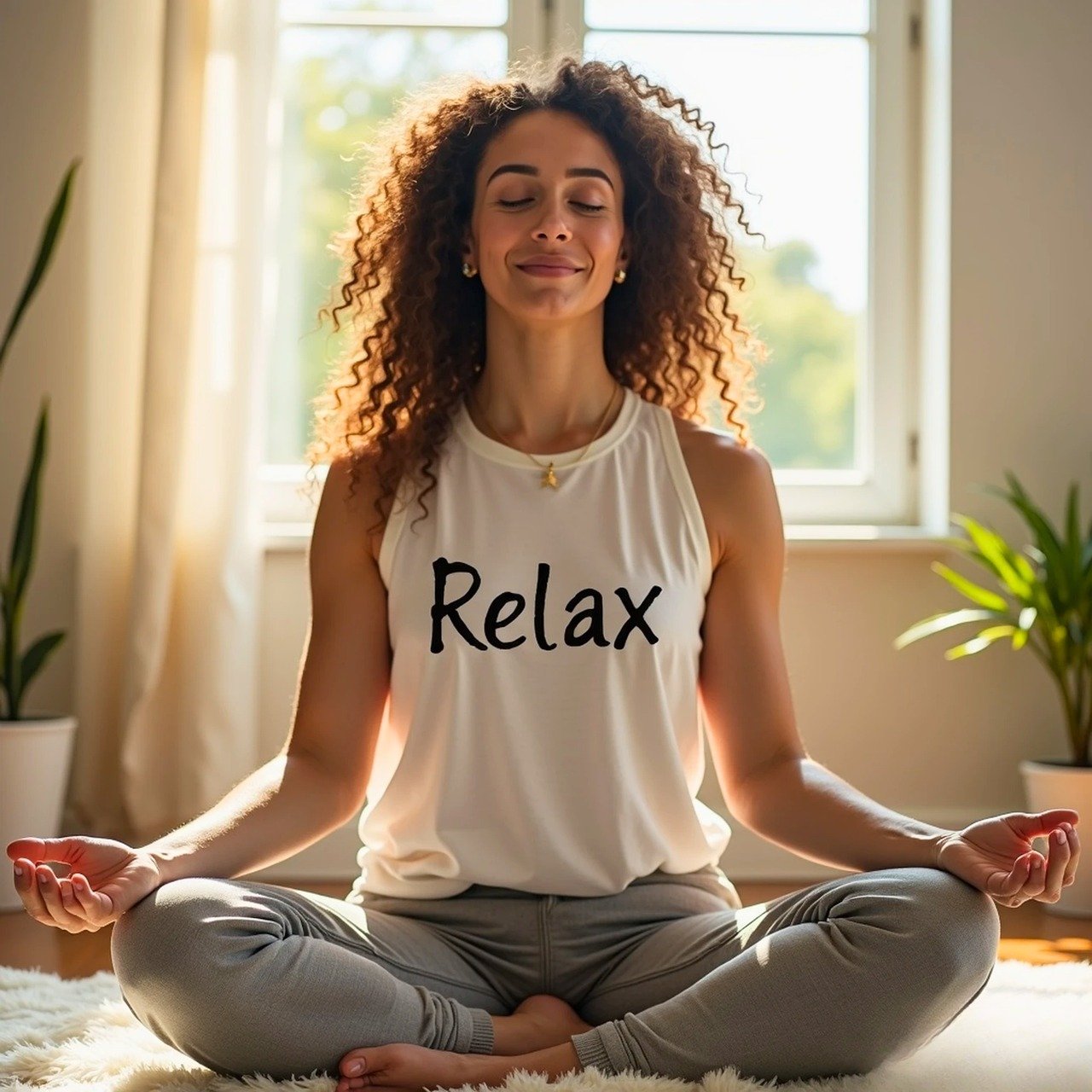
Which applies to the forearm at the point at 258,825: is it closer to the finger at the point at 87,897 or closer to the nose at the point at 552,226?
the finger at the point at 87,897

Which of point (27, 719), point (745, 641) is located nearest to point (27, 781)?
point (27, 719)

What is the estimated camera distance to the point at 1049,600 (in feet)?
9.61

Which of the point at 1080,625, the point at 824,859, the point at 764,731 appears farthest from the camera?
the point at 1080,625

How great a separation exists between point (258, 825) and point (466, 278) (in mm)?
810

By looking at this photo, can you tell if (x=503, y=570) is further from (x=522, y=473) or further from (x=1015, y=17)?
(x=1015, y=17)

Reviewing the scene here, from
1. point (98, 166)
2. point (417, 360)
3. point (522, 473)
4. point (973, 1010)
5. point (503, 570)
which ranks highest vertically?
point (98, 166)

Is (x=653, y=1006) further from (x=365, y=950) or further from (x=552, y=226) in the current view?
(x=552, y=226)

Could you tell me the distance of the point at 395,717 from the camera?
1.78 metres

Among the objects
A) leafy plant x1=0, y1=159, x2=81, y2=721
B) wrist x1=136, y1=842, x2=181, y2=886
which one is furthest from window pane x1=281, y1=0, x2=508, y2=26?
wrist x1=136, y1=842, x2=181, y2=886

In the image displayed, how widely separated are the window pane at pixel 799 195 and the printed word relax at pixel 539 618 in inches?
72.1

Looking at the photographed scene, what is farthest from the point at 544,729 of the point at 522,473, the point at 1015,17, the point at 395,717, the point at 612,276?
the point at 1015,17

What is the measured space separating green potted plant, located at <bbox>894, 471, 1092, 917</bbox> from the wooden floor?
0.12 m

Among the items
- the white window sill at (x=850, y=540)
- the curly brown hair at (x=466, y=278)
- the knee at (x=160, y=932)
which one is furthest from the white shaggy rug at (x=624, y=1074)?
the white window sill at (x=850, y=540)

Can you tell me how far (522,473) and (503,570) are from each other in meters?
0.15
